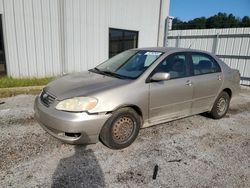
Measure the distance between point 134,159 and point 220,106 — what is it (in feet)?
9.20

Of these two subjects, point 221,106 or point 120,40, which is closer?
point 221,106

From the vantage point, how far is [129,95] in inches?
128

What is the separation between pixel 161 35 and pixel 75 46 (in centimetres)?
480

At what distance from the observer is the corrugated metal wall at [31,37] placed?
23.0ft

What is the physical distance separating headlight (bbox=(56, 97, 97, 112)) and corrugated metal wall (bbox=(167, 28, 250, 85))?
7625 millimetres

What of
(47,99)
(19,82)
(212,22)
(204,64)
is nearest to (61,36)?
(19,82)

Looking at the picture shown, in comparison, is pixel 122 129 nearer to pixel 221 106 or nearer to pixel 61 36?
pixel 221 106

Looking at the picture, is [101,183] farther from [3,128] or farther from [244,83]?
[244,83]

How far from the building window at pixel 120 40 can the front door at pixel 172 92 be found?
19.4 feet

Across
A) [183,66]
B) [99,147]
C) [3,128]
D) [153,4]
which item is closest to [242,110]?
[183,66]

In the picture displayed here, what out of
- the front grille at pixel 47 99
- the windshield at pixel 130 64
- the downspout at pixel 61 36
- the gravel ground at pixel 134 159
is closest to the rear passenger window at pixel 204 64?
the windshield at pixel 130 64

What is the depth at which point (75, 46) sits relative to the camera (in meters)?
8.44

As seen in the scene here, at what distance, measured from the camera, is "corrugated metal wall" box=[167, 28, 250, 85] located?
9578 millimetres

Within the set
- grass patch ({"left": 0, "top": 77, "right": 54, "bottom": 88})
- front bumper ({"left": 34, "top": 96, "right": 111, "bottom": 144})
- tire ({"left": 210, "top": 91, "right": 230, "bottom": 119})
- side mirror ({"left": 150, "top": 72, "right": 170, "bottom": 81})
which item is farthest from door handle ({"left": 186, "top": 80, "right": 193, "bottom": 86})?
grass patch ({"left": 0, "top": 77, "right": 54, "bottom": 88})
